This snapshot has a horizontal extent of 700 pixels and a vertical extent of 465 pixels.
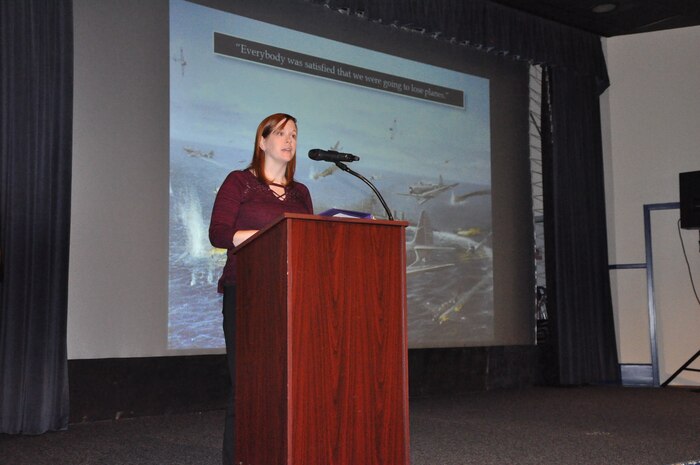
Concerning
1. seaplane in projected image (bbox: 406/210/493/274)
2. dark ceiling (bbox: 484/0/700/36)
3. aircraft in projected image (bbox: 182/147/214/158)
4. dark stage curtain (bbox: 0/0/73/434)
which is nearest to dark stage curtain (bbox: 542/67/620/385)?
A: dark ceiling (bbox: 484/0/700/36)

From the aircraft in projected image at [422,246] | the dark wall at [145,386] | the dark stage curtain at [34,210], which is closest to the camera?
the dark stage curtain at [34,210]

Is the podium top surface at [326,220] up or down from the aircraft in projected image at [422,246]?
down

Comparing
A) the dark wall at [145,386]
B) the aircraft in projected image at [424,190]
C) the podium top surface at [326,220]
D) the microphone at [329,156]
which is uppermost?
the aircraft in projected image at [424,190]

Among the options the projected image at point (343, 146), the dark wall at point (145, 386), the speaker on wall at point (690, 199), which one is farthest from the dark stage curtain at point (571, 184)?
the dark wall at point (145, 386)

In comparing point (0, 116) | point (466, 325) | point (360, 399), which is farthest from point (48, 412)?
point (466, 325)

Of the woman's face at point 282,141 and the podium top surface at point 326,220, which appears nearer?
the podium top surface at point 326,220

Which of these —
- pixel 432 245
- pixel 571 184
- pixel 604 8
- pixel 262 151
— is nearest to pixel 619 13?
pixel 604 8

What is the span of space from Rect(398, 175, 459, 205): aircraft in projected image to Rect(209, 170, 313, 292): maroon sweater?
2.95 m

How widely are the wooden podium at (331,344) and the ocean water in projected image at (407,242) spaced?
2483mm

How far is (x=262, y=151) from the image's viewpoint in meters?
2.46

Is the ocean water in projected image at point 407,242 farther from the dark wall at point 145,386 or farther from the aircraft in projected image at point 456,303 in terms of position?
the dark wall at point 145,386

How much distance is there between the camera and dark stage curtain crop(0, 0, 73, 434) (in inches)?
149

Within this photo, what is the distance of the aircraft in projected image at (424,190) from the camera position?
5.40 metres

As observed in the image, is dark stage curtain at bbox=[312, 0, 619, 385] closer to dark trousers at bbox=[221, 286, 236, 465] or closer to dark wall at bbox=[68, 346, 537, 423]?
dark wall at bbox=[68, 346, 537, 423]
